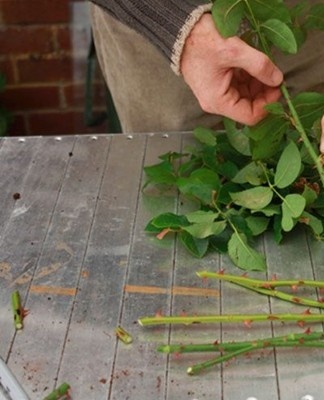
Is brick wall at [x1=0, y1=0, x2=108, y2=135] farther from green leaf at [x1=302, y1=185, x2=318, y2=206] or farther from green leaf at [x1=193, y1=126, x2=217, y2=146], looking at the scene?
green leaf at [x1=302, y1=185, x2=318, y2=206]

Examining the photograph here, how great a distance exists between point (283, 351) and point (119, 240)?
24 centimetres

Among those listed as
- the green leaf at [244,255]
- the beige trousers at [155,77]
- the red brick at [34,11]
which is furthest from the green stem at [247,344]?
the red brick at [34,11]

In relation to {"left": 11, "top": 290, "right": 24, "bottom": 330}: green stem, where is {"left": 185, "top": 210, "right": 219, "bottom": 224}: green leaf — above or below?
above

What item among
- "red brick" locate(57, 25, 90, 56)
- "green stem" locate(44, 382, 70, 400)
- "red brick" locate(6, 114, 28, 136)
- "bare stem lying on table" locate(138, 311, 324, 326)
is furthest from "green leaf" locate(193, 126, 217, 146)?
"red brick" locate(6, 114, 28, 136)

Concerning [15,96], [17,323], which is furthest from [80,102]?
[17,323]

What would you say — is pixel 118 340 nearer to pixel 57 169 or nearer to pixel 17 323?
pixel 17 323

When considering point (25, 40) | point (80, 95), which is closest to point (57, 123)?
point (80, 95)

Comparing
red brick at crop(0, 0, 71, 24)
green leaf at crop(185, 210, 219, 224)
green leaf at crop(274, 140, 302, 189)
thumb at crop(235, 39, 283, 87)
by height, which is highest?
thumb at crop(235, 39, 283, 87)

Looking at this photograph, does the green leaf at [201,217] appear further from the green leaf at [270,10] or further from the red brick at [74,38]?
the red brick at [74,38]

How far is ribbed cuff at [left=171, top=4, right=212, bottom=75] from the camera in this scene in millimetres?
990

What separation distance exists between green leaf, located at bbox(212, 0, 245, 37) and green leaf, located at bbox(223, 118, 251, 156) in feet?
0.54

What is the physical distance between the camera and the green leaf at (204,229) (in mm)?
981

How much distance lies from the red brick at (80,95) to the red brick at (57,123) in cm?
3

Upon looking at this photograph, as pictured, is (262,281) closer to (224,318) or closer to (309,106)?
(224,318)
